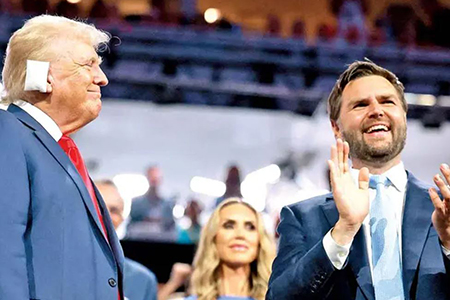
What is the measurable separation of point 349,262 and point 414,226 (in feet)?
0.62

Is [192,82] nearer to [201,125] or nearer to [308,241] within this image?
[201,125]

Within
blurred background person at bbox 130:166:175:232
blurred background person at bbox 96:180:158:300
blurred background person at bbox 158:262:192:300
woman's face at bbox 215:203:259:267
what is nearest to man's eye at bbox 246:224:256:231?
woman's face at bbox 215:203:259:267

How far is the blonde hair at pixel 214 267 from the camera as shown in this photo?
326cm

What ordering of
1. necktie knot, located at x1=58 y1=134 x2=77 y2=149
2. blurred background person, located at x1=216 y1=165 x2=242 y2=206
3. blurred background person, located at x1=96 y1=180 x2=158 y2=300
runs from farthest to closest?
blurred background person, located at x1=216 y1=165 x2=242 y2=206, blurred background person, located at x1=96 y1=180 x2=158 y2=300, necktie knot, located at x1=58 y1=134 x2=77 y2=149

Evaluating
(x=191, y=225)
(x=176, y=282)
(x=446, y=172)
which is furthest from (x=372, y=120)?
(x=191, y=225)

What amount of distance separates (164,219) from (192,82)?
4.02 ft

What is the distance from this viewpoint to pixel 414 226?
72.9 inches

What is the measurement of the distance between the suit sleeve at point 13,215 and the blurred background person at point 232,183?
14.5 ft

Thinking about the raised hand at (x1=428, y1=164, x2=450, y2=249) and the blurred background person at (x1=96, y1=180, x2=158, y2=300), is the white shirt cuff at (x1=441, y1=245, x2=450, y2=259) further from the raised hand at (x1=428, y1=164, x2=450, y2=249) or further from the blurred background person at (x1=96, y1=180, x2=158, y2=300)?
the blurred background person at (x1=96, y1=180, x2=158, y2=300)

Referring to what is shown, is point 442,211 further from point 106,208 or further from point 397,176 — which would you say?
point 106,208

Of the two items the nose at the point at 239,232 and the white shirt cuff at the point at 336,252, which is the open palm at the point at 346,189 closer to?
the white shirt cuff at the point at 336,252

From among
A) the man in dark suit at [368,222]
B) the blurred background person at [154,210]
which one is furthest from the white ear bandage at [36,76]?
the blurred background person at [154,210]

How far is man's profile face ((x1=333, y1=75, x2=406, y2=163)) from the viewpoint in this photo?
1953 millimetres

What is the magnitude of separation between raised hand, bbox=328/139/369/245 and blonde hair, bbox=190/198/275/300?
1.52 meters
